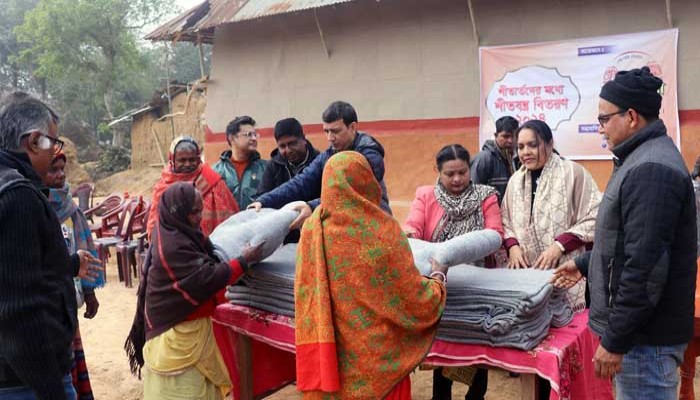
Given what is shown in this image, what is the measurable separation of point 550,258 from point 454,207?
0.51 m

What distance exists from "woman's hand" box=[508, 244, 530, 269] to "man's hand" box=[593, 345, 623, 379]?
2.66 feet

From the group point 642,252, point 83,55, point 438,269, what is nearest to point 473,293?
point 438,269

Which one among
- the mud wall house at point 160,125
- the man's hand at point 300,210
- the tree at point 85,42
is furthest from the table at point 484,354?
the tree at point 85,42

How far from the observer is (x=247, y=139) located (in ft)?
13.5

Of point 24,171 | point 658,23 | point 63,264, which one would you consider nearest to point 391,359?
point 63,264

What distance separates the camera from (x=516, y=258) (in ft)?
8.91

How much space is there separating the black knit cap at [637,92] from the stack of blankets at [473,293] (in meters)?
0.69

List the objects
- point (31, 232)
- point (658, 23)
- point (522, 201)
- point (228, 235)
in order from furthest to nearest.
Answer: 1. point (658, 23)
2. point (522, 201)
3. point (228, 235)
4. point (31, 232)

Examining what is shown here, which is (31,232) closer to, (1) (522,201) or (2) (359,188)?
(2) (359,188)

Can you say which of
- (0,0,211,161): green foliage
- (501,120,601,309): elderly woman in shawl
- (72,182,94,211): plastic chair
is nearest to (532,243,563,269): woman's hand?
(501,120,601,309): elderly woman in shawl

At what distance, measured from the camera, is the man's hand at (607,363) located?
1879 millimetres

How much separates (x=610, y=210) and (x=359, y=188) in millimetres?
851

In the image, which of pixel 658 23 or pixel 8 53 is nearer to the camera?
pixel 658 23

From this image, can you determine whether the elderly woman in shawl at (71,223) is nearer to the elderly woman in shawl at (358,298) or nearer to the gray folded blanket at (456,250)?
the elderly woman in shawl at (358,298)
